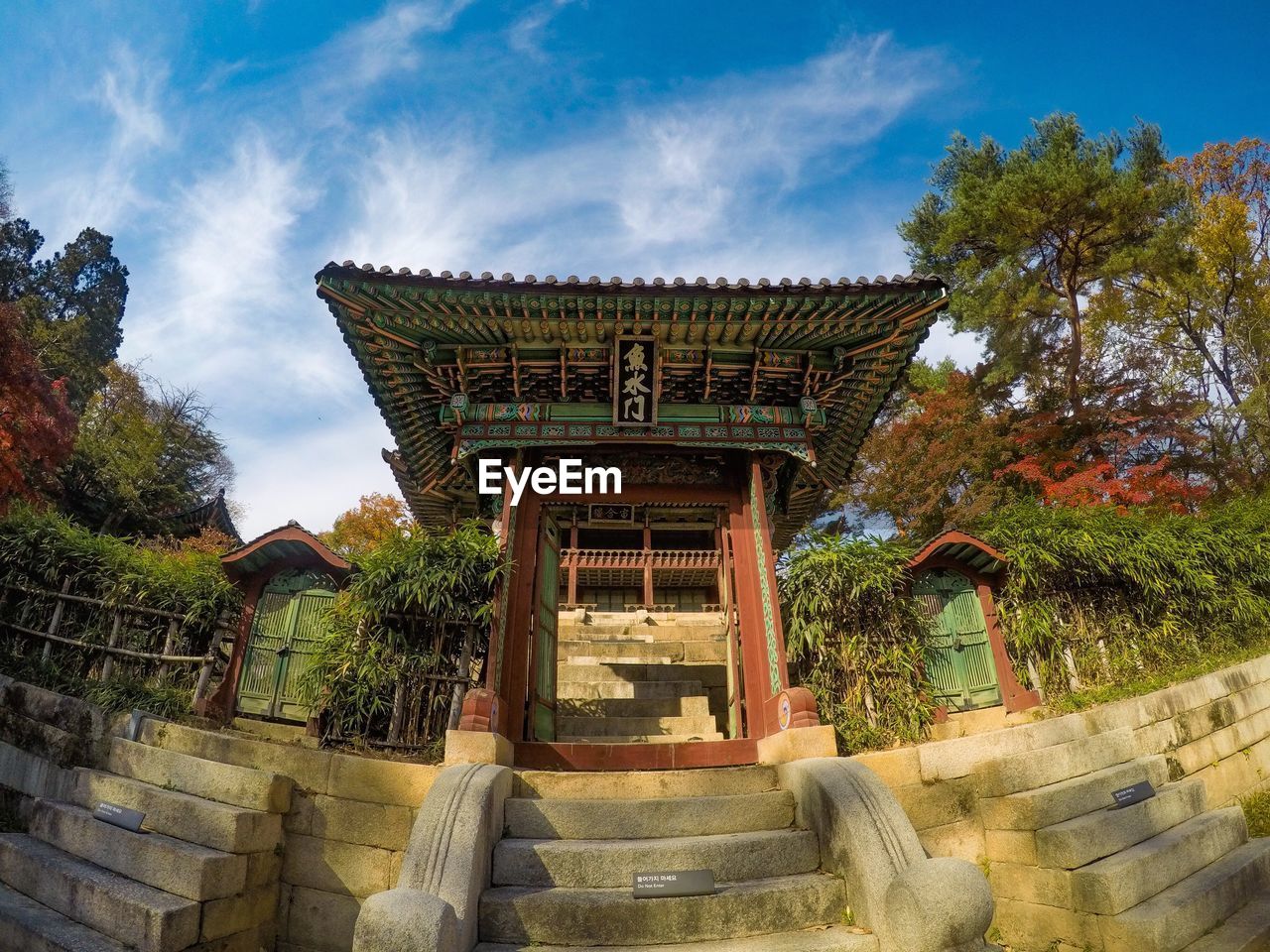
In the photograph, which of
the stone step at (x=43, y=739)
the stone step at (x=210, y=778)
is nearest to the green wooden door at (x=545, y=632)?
the stone step at (x=210, y=778)

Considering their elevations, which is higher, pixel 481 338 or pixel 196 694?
pixel 481 338

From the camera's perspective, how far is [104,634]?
7.86 m

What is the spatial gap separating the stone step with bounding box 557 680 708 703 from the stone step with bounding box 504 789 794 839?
4727 millimetres

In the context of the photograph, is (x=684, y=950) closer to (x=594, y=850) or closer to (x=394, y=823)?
(x=594, y=850)

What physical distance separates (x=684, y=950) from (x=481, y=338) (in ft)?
20.7

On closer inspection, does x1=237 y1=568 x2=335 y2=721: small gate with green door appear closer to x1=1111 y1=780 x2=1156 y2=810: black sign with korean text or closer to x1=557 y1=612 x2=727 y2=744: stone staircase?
x1=557 y1=612 x2=727 y2=744: stone staircase

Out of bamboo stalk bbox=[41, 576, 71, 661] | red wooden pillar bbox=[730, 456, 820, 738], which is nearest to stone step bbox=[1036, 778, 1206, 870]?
red wooden pillar bbox=[730, 456, 820, 738]

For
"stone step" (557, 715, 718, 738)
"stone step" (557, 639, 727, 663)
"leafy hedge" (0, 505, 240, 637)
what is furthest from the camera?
"stone step" (557, 639, 727, 663)

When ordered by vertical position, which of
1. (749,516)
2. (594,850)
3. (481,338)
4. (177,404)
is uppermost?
(177,404)

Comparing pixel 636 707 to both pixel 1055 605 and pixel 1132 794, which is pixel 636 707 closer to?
pixel 1132 794

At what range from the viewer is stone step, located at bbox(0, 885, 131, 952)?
407 cm

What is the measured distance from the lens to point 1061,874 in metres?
4.69

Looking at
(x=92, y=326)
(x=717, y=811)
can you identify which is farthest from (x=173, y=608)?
(x=92, y=326)

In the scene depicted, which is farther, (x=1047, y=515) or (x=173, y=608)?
(x=1047, y=515)
